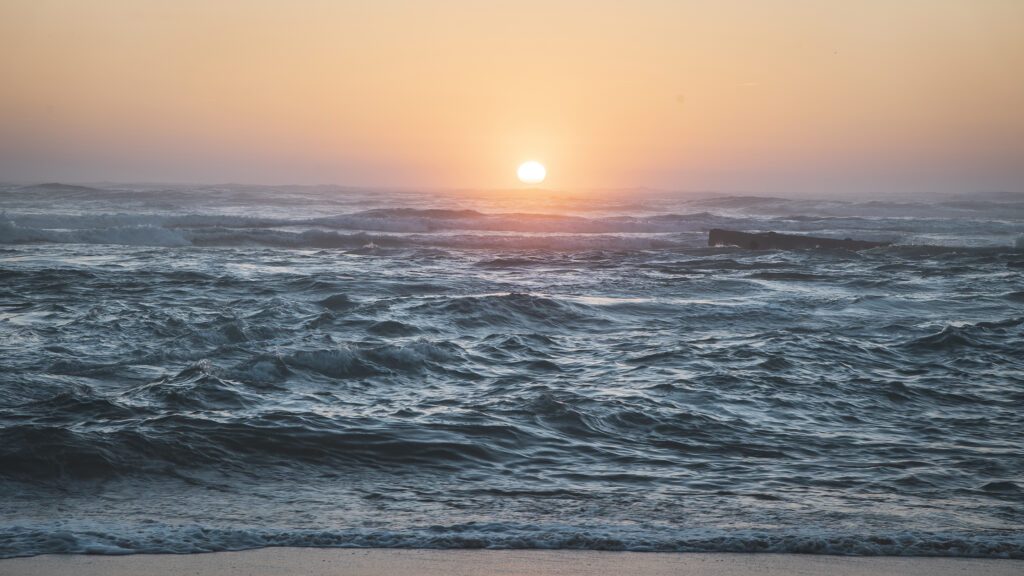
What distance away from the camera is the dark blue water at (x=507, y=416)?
14.8ft

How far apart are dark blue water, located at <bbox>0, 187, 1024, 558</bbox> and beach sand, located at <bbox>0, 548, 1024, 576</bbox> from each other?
110mm

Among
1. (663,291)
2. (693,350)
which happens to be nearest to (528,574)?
(693,350)

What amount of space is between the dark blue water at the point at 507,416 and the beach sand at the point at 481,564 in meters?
0.11

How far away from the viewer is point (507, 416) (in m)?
6.69

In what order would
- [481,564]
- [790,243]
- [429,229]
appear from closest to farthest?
[481,564] → [790,243] → [429,229]

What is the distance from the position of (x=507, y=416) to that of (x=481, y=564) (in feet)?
8.82

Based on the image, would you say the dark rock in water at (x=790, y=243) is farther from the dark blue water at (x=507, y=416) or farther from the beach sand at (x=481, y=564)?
the beach sand at (x=481, y=564)

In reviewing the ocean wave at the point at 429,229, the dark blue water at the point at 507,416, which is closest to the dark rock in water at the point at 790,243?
the ocean wave at the point at 429,229

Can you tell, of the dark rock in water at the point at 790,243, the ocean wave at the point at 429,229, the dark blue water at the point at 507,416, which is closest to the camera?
the dark blue water at the point at 507,416

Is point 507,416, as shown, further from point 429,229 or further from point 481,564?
point 429,229

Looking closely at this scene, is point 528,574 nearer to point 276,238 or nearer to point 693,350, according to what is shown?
point 693,350

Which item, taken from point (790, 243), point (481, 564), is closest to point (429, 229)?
point (790, 243)

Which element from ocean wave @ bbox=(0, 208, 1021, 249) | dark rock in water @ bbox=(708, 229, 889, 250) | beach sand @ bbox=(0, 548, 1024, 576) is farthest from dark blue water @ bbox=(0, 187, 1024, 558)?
ocean wave @ bbox=(0, 208, 1021, 249)

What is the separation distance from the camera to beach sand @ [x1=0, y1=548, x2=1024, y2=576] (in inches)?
153
